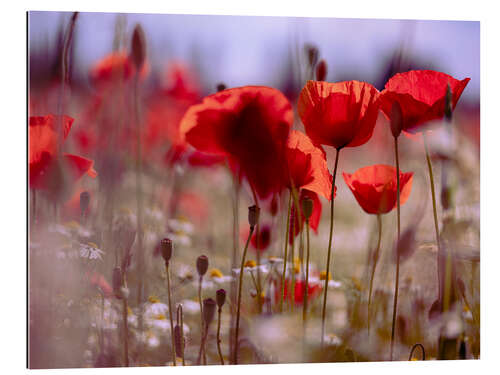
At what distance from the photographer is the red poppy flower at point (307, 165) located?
2014mm

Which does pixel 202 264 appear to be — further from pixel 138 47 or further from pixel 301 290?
pixel 138 47

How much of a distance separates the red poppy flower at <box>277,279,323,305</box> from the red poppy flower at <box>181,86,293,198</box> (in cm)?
29

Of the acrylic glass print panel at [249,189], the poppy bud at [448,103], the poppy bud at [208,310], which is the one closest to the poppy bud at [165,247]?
the acrylic glass print panel at [249,189]

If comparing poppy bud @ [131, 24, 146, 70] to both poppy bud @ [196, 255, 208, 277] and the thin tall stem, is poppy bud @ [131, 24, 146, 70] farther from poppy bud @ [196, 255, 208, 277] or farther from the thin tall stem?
the thin tall stem

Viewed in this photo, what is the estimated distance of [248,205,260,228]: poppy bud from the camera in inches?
79.3

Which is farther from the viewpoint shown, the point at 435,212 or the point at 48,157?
the point at 435,212

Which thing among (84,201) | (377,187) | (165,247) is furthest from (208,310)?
(377,187)

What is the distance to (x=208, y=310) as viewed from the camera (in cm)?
201

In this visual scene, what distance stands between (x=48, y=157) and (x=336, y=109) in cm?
87

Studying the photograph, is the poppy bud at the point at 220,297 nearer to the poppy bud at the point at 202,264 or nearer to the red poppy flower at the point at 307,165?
the poppy bud at the point at 202,264

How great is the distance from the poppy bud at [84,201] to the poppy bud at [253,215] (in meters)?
0.49
